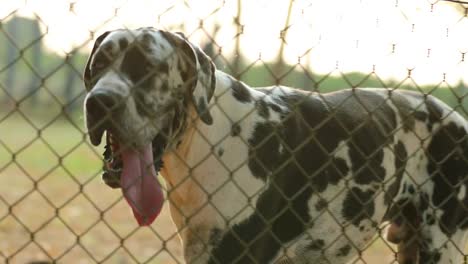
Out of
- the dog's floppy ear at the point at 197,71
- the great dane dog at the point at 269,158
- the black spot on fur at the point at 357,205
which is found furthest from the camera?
the black spot on fur at the point at 357,205

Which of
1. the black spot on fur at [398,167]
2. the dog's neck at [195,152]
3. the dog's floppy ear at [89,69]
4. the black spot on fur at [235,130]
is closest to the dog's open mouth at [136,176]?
the dog's floppy ear at [89,69]

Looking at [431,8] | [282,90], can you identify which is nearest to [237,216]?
[282,90]

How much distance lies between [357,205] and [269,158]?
694 millimetres

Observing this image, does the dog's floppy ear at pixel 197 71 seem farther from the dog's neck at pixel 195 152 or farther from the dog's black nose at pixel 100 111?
the dog's black nose at pixel 100 111

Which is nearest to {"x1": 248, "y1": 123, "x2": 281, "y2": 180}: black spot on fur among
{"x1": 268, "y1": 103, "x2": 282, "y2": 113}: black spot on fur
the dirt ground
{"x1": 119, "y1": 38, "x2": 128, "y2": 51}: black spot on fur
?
{"x1": 268, "y1": 103, "x2": 282, "y2": 113}: black spot on fur

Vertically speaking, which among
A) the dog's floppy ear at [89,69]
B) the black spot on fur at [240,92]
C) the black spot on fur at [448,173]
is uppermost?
the dog's floppy ear at [89,69]

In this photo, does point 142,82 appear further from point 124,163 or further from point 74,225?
point 74,225

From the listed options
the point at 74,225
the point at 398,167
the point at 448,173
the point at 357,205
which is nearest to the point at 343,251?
the point at 357,205

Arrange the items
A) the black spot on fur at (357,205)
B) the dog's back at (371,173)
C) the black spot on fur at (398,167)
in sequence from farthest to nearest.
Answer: the black spot on fur at (398,167)
the black spot on fur at (357,205)
the dog's back at (371,173)

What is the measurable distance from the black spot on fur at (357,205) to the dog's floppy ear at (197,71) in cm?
105

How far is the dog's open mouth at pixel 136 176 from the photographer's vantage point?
389 centimetres

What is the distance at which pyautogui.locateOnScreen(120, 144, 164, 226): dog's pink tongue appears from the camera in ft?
12.7

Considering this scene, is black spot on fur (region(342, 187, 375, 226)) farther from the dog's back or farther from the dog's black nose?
the dog's black nose

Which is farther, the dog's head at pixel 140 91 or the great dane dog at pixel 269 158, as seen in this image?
the great dane dog at pixel 269 158
